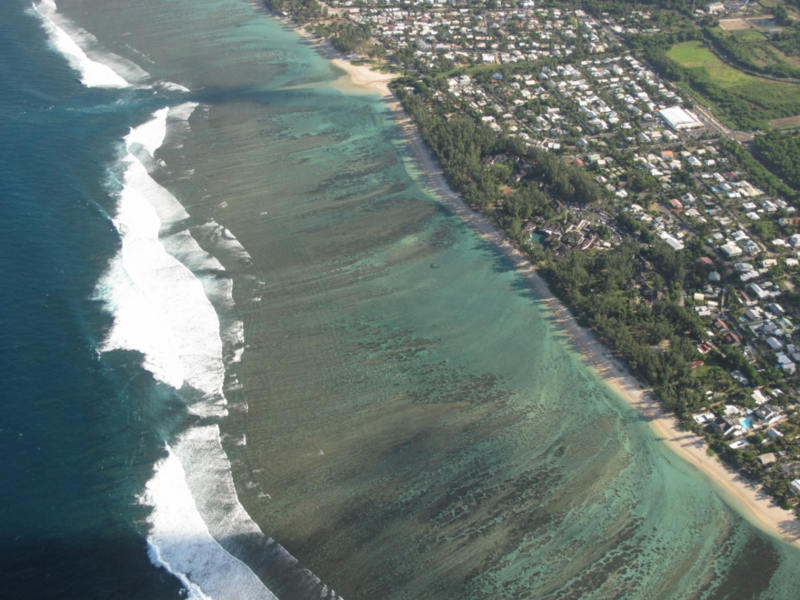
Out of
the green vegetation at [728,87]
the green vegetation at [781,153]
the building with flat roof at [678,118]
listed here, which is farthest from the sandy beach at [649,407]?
the green vegetation at [728,87]

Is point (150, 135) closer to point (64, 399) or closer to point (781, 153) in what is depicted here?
point (64, 399)

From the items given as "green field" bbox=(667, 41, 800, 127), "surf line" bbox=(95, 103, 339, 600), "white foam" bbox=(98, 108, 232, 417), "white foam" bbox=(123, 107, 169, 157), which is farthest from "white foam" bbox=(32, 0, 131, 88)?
"green field" bbox=(667, 41, 800, 127)

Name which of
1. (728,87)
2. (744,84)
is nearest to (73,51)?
(728,87)

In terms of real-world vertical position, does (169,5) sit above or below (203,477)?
above

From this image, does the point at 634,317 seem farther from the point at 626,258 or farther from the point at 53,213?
the point at 53,213

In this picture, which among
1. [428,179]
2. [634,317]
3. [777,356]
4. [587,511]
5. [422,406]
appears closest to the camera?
[587,511]

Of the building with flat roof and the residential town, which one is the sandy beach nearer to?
the residential town

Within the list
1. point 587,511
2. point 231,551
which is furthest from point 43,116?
point 587,511
